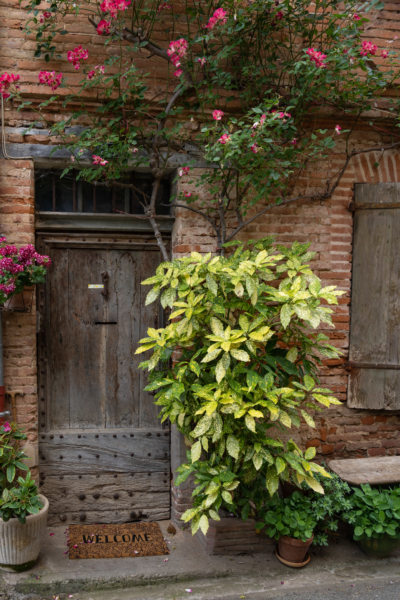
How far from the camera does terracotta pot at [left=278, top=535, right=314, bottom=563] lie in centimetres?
361

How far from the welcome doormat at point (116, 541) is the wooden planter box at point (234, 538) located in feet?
1.19

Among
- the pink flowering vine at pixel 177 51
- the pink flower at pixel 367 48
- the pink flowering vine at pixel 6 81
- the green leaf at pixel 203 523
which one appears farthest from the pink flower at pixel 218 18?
the green leaf at pixel 203 523

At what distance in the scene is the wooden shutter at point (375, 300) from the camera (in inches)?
165

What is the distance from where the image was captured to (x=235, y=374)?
3.32 metres

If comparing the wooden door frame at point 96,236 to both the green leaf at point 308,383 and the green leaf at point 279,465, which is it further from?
the green leaf at point 308,383

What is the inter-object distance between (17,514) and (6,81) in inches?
116

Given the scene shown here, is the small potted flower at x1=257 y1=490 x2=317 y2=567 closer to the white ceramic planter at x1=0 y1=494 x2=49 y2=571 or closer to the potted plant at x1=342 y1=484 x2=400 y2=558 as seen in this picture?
the potted plant at x1=342 y1=484 x2=400 y2=558

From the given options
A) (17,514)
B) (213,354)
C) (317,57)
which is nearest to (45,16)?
(317,57)

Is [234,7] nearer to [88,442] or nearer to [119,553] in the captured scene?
[88,442]

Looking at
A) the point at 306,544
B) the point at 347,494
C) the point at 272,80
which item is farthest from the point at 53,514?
the point at 272,80

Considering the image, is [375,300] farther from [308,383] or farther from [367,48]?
[367,48]

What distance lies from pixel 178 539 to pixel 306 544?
1.03 metres

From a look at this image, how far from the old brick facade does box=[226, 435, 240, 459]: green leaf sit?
1233mm

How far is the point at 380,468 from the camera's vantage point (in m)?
4.03
